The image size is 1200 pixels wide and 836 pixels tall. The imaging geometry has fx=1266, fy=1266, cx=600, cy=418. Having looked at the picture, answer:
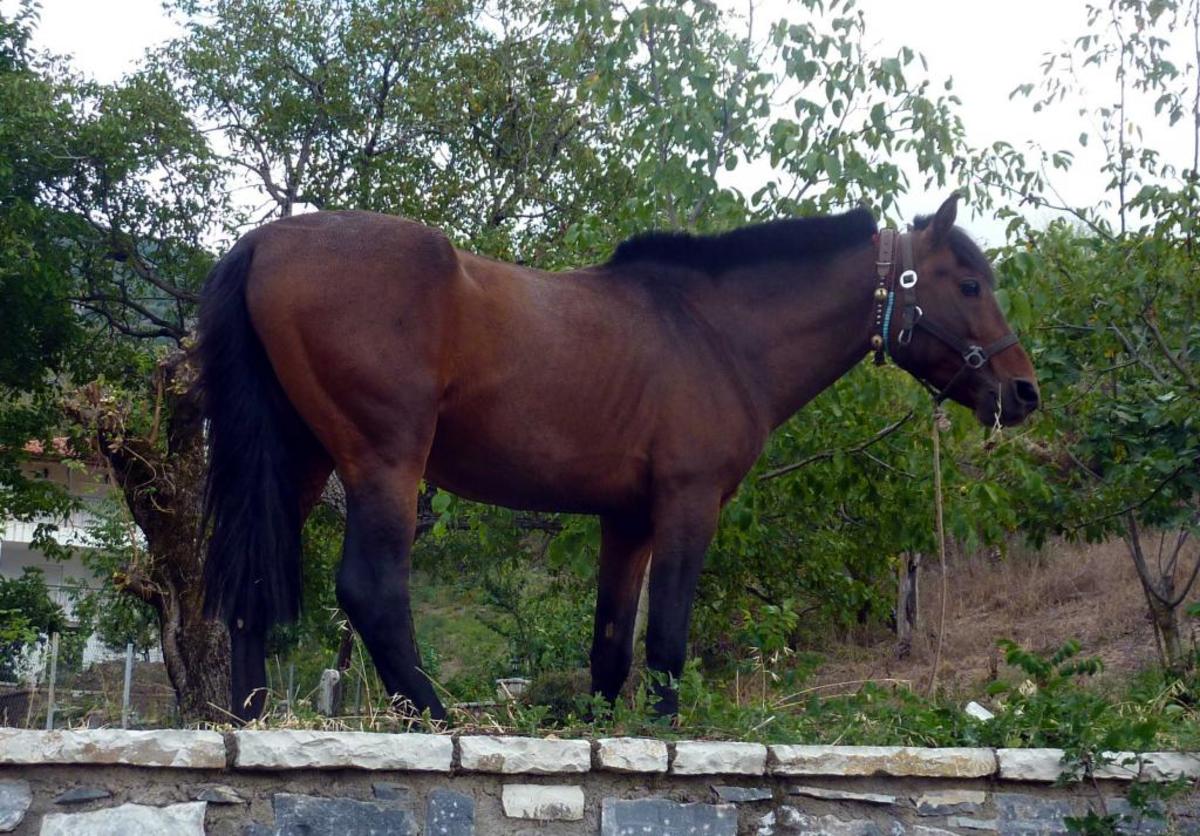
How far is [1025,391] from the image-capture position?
207 inches

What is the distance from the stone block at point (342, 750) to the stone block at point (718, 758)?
2.35ft

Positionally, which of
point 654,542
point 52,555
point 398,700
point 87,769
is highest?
point 52,555

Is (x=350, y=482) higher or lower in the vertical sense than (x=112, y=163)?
lower

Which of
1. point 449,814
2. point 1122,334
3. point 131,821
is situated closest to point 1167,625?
point 1122,334

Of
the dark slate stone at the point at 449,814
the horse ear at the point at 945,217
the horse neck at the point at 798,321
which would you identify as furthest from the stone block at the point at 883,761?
the horse ear at the point at 945,217

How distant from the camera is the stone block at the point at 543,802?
373 cm

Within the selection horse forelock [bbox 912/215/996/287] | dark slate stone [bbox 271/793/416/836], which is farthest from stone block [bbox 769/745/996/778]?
horse forelock [bbox 912/215/996/287]

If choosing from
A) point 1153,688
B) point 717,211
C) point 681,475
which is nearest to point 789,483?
point 717,211

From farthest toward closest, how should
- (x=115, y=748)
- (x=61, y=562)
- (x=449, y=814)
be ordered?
(x=61, y=562), (x=449, y=814), (x=115, y=748)

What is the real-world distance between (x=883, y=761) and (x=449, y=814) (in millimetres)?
1393

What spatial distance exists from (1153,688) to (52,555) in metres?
13.2

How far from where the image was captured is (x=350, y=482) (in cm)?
430

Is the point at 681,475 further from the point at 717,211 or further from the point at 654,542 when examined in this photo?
the point at 717,211

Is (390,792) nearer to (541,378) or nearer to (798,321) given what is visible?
(541,378)
